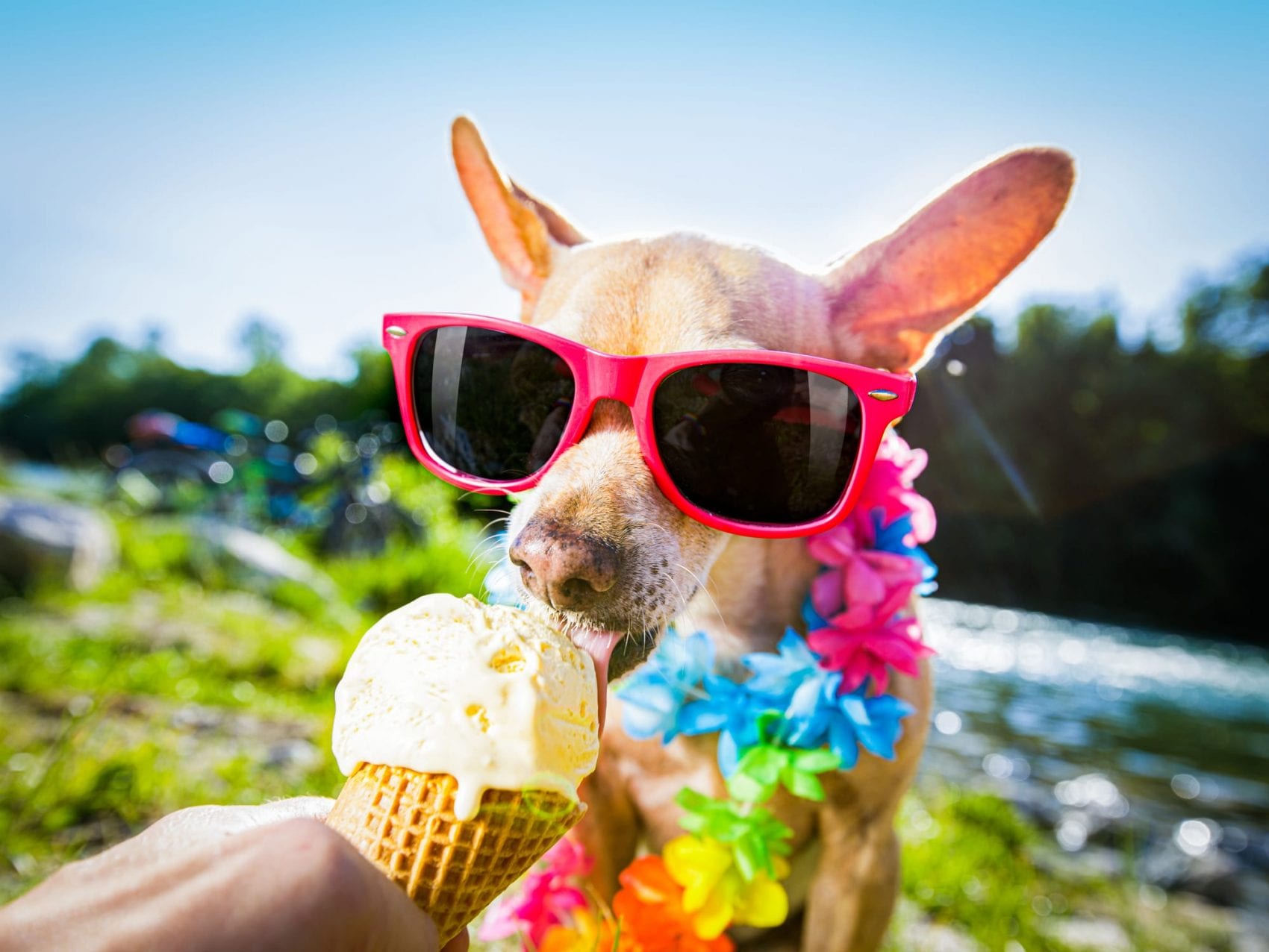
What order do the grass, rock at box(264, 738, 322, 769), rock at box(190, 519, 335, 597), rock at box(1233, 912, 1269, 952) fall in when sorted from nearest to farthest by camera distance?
the grass, rock at box(264, 738, 322, 769), rock at box(1233, 912, 1269, 952), rock at box(190, 519, 335, 597)

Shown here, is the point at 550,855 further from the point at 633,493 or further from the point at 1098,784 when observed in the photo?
the point at 1098,784

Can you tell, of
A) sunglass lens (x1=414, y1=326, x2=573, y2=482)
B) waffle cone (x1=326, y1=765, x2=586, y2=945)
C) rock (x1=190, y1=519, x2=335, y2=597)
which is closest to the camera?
waffle cone (x1=326, y1=765, x2=586, y2=945)

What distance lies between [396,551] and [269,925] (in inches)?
289

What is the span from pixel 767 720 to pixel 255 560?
20.5 feet

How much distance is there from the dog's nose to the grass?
0.42 metres

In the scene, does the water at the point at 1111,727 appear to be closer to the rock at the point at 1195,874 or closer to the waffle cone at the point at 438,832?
the rock at the point at 1195,874

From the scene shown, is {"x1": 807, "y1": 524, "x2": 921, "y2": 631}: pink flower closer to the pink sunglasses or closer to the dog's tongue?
the pink sunglasses

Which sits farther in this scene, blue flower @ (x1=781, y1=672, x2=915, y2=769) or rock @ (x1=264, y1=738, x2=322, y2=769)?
rock @ (x1=264, y1=738, x2=322, y2=769)

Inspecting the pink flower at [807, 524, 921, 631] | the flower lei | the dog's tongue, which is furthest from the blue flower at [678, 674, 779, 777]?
the dog's tongue

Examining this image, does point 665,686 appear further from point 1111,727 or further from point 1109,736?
point 1111,727

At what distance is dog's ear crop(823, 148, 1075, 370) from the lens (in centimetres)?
165

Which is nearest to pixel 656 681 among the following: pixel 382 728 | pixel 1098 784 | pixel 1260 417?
pixel 382 728

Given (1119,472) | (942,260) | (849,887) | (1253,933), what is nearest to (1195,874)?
(1253,933)

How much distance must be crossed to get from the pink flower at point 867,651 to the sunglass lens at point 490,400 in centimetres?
75
